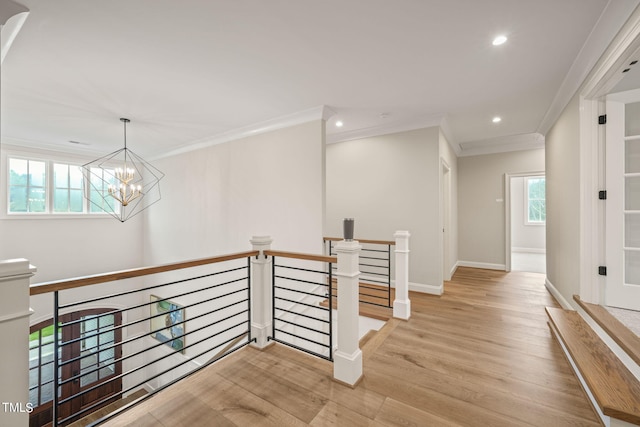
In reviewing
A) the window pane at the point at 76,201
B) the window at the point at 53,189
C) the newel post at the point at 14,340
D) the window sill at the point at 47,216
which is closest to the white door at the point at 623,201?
the newel post at the point at 14,340

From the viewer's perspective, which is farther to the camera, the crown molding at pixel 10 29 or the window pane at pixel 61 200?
the window pane at pixel 61 200

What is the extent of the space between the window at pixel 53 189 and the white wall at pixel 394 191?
461 centimetres

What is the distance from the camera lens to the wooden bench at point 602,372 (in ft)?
4.56

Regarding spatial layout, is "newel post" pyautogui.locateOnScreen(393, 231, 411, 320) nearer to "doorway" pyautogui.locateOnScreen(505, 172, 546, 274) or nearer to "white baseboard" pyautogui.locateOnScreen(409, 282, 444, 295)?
"white baseboard" pyautogui.locateOnScreen(409, 282, 444, 295)

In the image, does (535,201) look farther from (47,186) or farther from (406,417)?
(47,186)

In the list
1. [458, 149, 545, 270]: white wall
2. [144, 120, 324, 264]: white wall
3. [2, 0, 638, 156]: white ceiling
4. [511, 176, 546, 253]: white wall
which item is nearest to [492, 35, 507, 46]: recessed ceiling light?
[2, 0, 638, 156]: white ceiling

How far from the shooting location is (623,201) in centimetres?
221

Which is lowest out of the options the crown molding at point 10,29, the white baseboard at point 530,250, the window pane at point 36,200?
the white baseboard at point 530,250

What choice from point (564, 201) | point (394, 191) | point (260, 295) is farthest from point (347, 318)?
point (564, 201)

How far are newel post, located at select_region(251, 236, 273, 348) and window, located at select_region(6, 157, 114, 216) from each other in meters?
4.62

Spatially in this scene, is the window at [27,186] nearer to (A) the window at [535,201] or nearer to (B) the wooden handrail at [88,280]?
(B) the wooden handrail at [88,280]

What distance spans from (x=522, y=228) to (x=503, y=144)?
→ 362cm

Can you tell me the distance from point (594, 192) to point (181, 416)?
12.2 feet

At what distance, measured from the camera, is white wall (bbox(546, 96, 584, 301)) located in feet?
8.62
